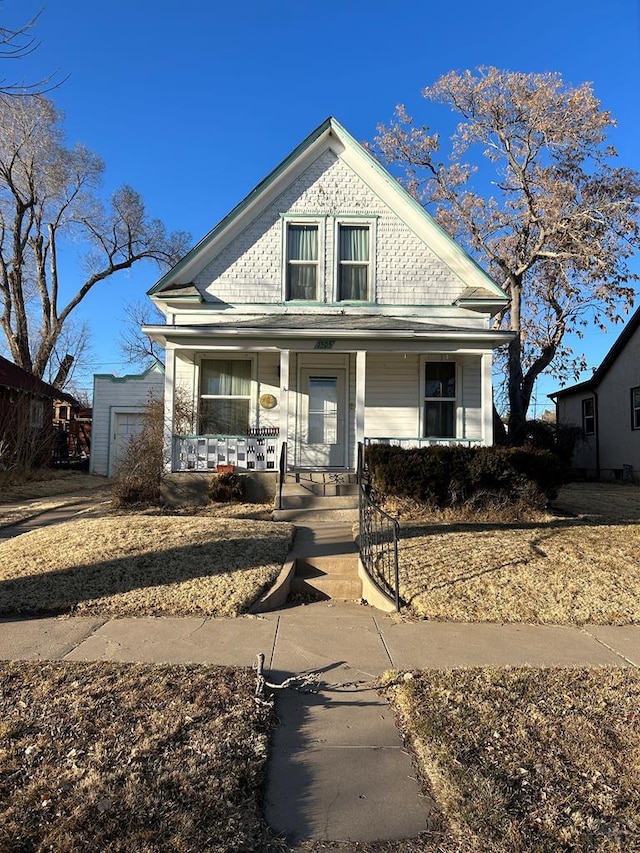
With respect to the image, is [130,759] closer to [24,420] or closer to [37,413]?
[24,420]

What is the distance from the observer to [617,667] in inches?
175

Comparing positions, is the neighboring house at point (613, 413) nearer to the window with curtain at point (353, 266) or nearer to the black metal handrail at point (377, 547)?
the window with curtain at point (353, 266)

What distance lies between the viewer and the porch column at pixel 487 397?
41.1 ft

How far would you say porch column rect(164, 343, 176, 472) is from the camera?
12.1 m

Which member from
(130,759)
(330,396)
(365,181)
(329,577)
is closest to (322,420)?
(330,396)

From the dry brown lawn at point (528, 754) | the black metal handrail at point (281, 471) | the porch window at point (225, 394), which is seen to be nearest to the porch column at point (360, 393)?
the black metal handrail at point (281, 471)

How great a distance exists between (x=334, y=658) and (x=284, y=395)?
26.8ft

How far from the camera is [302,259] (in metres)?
13.6

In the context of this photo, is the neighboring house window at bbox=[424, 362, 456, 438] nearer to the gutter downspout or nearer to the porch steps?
the porch steps

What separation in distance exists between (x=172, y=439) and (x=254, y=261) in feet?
15.2

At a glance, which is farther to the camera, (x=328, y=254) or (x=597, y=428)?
(x=597, y=428)

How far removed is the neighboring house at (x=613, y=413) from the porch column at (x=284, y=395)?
13274 millimetres

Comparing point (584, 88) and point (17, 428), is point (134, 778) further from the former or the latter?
point (584, 88)

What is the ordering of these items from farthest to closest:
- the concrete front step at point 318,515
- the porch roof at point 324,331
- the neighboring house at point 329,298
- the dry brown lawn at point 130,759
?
the neighboring house at point 329,298
the porch roof at point 324,331
the concrete front step at point 318,515
the dry brown lawn at point 130,759
